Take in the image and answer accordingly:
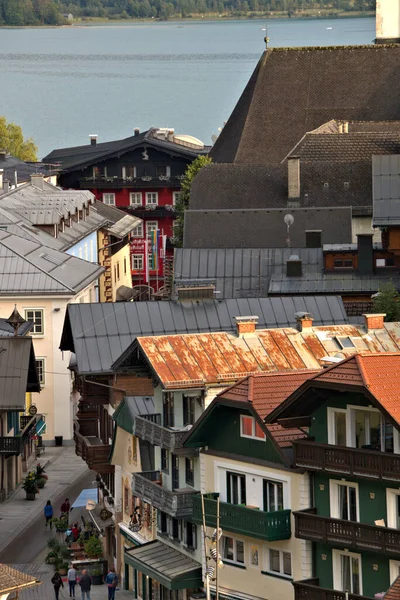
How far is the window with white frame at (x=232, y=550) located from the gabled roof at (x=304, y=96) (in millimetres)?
64791

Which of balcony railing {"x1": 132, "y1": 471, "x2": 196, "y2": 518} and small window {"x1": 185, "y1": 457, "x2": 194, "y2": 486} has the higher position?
small window {"x1": 185, "y1": 457, "x2": 194, "y2": 486}

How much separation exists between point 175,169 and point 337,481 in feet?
288

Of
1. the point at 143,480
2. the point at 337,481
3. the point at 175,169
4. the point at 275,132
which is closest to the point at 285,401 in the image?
the point at 337,481

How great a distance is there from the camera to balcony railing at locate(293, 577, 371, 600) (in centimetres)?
3881

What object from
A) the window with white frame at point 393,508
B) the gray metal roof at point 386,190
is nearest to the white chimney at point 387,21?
the gray metal roof at point 386,190

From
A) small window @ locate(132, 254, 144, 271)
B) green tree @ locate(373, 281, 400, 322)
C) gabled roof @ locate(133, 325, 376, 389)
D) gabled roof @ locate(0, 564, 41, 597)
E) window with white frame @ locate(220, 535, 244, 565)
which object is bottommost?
gabled roof @ locate(0, 564, 41, 597)

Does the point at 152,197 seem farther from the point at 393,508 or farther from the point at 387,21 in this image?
the point at 393,508

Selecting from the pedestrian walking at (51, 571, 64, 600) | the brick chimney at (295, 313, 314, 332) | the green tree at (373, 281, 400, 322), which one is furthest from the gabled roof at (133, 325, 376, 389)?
the green tree at (373, 281, 400, 322)

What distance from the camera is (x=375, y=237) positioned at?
278 feet

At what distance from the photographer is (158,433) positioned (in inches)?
1859

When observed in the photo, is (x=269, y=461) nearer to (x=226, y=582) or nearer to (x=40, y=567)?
(x=226, y=582)

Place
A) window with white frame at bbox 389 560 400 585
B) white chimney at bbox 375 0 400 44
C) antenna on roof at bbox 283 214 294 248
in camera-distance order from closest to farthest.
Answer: window with white frame at bbox 389 560 400 585 → antenna on roof at bbox 283 214 294 248 → white chimney at bbox 375 0 400 44

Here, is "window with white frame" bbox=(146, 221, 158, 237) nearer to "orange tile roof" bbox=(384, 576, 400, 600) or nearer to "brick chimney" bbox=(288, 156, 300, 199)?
"brick chimney" bbox=(288, 156, 300, 199)

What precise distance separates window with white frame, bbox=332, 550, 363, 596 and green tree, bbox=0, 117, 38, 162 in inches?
4461
